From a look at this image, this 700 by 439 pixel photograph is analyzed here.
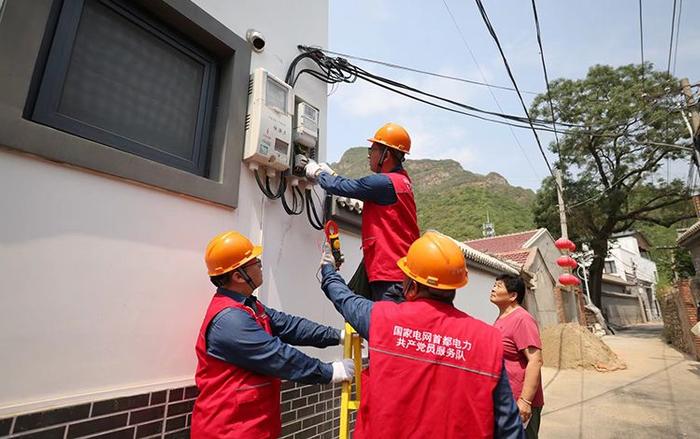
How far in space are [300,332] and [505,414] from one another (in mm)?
1366

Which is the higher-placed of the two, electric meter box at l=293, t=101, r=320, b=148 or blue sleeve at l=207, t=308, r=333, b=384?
electric meter box at l=293, t=101, r=320, b=148

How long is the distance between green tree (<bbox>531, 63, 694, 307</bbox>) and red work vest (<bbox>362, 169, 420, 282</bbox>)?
20.5 meters

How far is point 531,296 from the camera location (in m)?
14.2

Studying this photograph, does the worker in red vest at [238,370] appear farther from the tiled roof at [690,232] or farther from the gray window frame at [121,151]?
the tiled roof at [690,232]

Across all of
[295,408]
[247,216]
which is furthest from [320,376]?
[247,216]

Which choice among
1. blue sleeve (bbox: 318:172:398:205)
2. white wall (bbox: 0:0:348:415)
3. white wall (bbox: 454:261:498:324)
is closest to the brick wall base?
white wall (bbox: 0:0:348:415)

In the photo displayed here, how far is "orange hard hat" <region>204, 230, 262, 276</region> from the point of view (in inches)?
87.6

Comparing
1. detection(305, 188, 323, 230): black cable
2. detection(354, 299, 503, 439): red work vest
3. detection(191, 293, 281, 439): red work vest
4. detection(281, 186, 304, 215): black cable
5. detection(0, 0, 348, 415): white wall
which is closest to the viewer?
detection(354, 299, 503, 439): red work vest

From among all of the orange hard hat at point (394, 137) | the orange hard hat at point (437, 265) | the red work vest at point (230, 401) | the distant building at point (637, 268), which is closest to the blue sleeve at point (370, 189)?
the orange hard hat at point (394, 137)

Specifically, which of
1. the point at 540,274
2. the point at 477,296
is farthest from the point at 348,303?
the point at 540,274

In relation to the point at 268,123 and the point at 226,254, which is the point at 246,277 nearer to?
the point at 226,254

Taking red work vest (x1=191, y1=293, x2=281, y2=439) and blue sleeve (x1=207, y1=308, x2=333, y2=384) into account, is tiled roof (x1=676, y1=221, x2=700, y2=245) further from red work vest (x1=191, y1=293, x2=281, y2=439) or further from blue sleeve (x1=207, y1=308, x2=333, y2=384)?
red work vest (x1=191, y1=293, x2=281, y2=439)

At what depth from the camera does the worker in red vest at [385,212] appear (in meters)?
2.39

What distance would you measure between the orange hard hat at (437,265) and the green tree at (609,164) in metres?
21.0
